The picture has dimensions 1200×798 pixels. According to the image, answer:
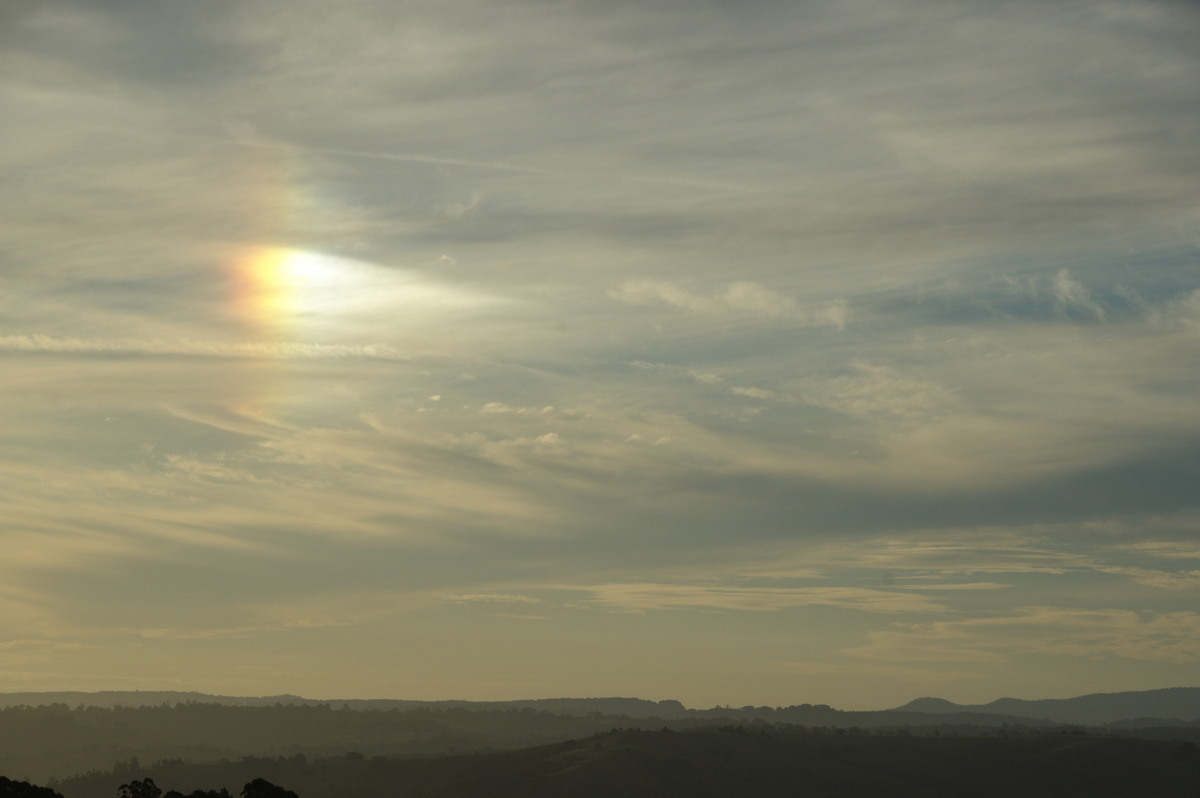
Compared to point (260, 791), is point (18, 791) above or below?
above

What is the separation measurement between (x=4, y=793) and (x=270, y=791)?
770 inches

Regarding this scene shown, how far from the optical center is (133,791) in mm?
96750

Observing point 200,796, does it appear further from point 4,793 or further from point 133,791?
point 4,793

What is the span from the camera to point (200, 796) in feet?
322

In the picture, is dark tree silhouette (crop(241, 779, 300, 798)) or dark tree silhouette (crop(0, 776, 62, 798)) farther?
dark tree silhouette (crop(241, 779, 300, 798))

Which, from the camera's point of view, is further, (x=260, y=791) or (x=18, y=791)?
(x=260, y=791)

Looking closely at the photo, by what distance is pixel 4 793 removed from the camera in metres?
89.9

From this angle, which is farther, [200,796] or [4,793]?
[200,796]

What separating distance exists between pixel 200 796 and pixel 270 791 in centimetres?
541

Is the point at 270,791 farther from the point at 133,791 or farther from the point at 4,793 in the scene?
the point at 4,793

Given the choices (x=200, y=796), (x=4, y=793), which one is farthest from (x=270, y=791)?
(x=4, y=793)

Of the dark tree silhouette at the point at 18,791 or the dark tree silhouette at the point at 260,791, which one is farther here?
the dark tree silhouette at the point at 260,791

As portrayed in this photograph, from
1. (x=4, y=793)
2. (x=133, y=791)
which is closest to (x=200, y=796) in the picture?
(x=133, y=791)

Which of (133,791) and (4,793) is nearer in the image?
(4,793)
